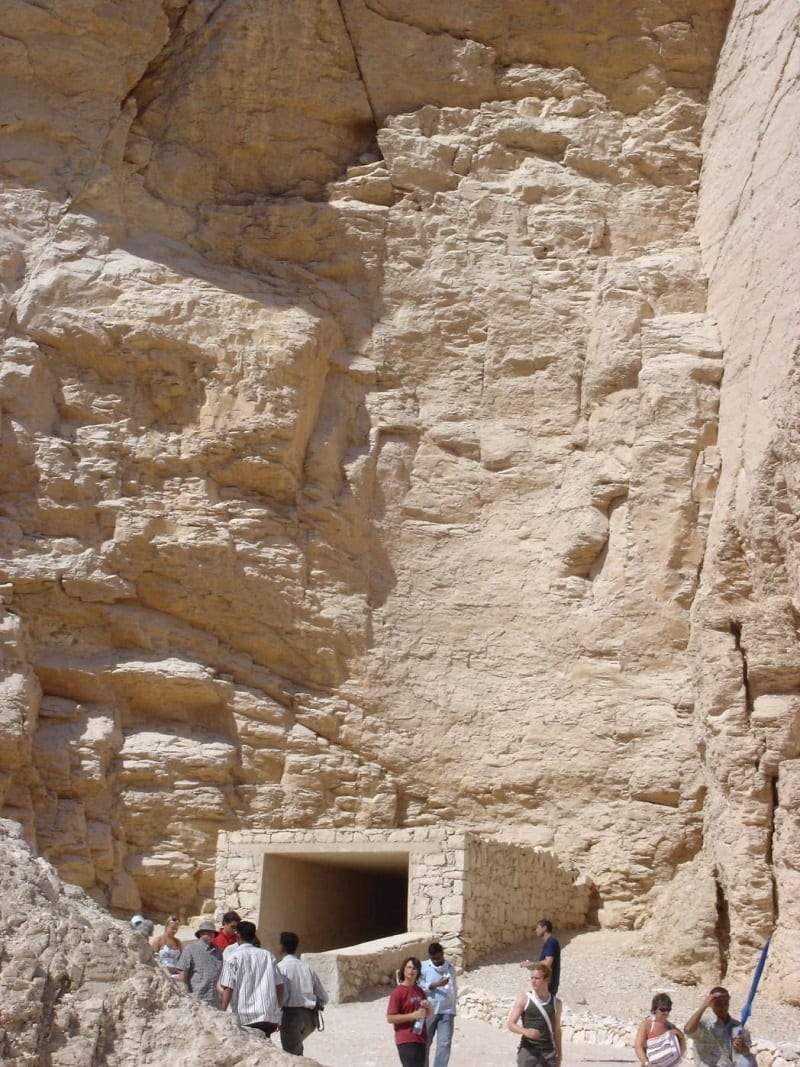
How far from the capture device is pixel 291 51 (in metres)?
20.8

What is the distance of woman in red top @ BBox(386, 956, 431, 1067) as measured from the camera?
720 centimetres

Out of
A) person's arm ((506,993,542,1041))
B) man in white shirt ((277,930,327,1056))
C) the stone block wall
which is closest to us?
person's arm ((506,993,542,1041))

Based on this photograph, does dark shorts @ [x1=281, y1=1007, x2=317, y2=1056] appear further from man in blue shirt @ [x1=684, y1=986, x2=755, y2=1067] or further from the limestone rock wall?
the limestone rock wall

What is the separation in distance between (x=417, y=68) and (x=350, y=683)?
9.95 meters

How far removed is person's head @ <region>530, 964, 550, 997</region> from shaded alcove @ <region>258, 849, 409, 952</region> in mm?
7476

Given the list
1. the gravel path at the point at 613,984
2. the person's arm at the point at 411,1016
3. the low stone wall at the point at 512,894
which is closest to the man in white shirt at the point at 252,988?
the person's arm at the point at 411,1016

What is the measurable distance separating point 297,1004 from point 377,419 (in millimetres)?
13241

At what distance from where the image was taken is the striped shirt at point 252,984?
6.88m

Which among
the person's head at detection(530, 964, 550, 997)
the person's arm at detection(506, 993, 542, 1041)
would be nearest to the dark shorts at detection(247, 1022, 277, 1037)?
the person's arm at detection(506, 993, 542, 1041)

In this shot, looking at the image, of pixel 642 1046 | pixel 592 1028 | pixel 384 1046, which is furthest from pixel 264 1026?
pixel 592 1028

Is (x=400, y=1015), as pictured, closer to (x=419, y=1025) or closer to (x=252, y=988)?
(x=419, y=1025)

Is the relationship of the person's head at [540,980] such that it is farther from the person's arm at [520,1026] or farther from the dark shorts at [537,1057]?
the dark shorts at [537,1057]

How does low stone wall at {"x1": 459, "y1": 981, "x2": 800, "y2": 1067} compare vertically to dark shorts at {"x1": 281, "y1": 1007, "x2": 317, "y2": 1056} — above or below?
below

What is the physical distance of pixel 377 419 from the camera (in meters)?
19.8
